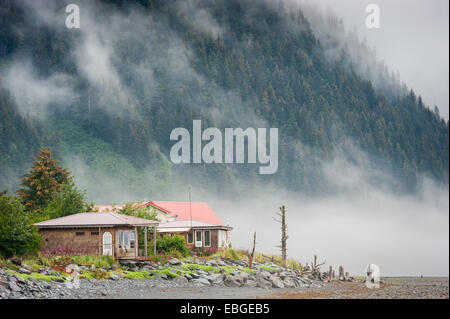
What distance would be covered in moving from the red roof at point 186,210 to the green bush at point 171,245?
980 centimetres

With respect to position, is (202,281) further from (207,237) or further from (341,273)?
(341,273)

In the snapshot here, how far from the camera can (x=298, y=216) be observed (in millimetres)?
171250

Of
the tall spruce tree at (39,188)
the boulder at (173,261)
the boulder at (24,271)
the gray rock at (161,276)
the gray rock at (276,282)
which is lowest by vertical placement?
the gray rock at (276,282)

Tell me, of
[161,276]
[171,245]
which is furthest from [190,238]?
[161,276]

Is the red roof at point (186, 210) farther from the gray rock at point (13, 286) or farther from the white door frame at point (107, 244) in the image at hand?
the gray rock at point (13, 286)

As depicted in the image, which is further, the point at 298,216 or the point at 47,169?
the point at 298,216

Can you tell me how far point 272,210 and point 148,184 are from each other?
35.4 metres

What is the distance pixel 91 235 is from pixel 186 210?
24.3m

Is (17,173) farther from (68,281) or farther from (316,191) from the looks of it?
(68,281)

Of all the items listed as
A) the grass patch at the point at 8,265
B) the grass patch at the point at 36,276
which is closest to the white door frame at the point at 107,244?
the grass patch at the point at 8,265

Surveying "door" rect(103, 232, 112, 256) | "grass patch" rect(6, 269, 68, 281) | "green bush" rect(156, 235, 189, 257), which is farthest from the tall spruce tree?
"grass patch" rect(6, 269, 68, 281)

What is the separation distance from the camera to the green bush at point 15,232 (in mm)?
38938
